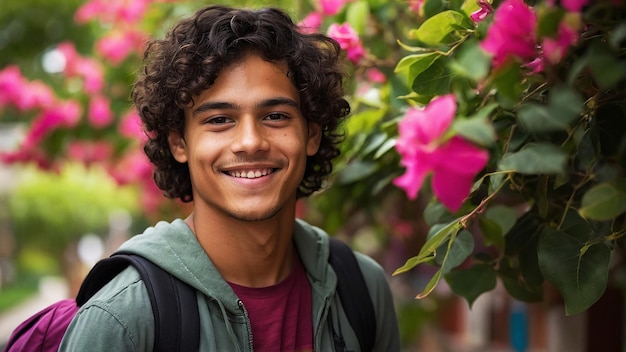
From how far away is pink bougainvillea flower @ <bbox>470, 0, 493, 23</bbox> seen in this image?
164 cm

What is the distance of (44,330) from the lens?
209cm

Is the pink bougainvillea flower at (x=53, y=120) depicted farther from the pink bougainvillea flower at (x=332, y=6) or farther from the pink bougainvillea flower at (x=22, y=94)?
the pink bougainvillea flower at (x=332, y=6)

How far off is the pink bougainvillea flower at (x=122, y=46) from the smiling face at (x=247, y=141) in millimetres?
2742

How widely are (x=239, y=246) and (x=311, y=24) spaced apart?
0.94 metres

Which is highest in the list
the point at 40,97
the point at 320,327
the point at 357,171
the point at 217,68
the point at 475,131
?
the point at 40,97

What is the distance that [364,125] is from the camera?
2.70m

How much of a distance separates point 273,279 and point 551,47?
3.97 feet

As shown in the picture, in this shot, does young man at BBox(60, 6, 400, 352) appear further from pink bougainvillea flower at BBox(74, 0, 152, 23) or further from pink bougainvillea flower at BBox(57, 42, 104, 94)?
pink bougainvillea flower at BBox(57, 42, 104, 94)

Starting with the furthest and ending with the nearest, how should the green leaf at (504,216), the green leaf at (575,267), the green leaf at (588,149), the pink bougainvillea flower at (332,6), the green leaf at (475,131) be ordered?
the pink bougainvillea flower at (332,6) < the green leaf at (504,216) < the green leaf at (575,267) < the green leaf at (588,149) < the green leaf at (475,131)

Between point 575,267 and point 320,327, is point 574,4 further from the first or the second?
point 320,327

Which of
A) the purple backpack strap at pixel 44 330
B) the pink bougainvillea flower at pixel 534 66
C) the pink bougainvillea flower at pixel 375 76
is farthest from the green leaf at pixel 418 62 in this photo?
the pink bougainvillea flower at pixel 375 76

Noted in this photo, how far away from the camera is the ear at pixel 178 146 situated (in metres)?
2.33

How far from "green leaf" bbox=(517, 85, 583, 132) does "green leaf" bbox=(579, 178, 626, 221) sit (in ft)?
0.63

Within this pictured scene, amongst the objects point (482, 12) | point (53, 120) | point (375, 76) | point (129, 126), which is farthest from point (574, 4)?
point (53, 120)
